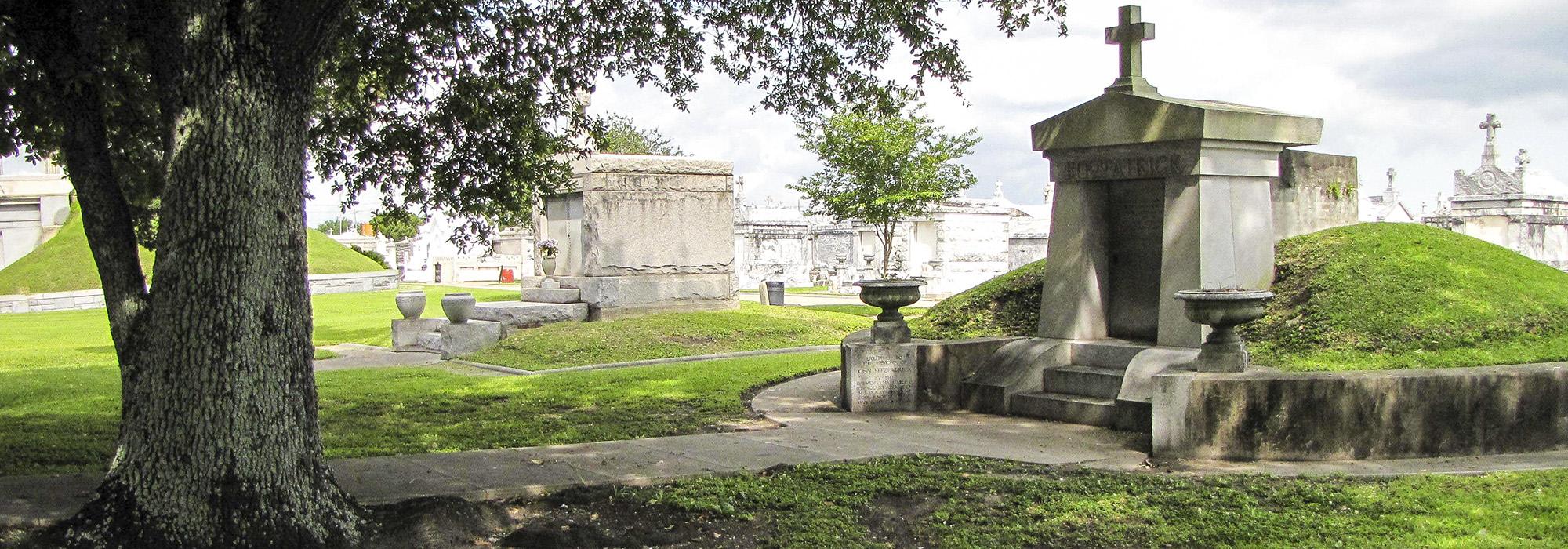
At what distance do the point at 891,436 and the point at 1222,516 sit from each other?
3225 mm

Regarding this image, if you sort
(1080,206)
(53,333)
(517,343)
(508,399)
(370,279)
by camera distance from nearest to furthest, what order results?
(1080,206) < (508,399) < (517,343) < (53,333) < (370,279)

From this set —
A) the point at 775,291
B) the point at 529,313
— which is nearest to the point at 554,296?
the point at 529,313

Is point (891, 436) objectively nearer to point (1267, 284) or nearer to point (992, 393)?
point (992, 393)

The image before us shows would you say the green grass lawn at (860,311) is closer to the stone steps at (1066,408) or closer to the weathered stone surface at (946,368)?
the weathered stone surface at (946,368)

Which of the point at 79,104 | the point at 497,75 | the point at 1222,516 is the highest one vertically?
the point at 497,75

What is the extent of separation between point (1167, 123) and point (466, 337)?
11071 millimetres

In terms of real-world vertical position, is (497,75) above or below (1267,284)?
above

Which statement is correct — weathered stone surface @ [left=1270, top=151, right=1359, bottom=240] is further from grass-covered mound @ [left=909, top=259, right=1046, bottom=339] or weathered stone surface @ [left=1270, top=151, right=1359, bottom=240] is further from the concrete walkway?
the concrete walkway

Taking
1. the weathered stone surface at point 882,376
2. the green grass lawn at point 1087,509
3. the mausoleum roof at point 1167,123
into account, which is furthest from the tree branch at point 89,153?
the mausoleum roof at point 1167,123

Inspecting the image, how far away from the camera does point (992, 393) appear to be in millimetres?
10328

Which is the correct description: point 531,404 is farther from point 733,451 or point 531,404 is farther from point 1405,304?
point 1405,304

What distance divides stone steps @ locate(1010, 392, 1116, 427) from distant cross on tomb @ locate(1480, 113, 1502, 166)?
31.1 metres

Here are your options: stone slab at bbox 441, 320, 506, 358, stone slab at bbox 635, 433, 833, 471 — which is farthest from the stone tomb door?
stone slab at bbox 441, 320, 506, 358

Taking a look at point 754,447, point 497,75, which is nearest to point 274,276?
point 754,447
